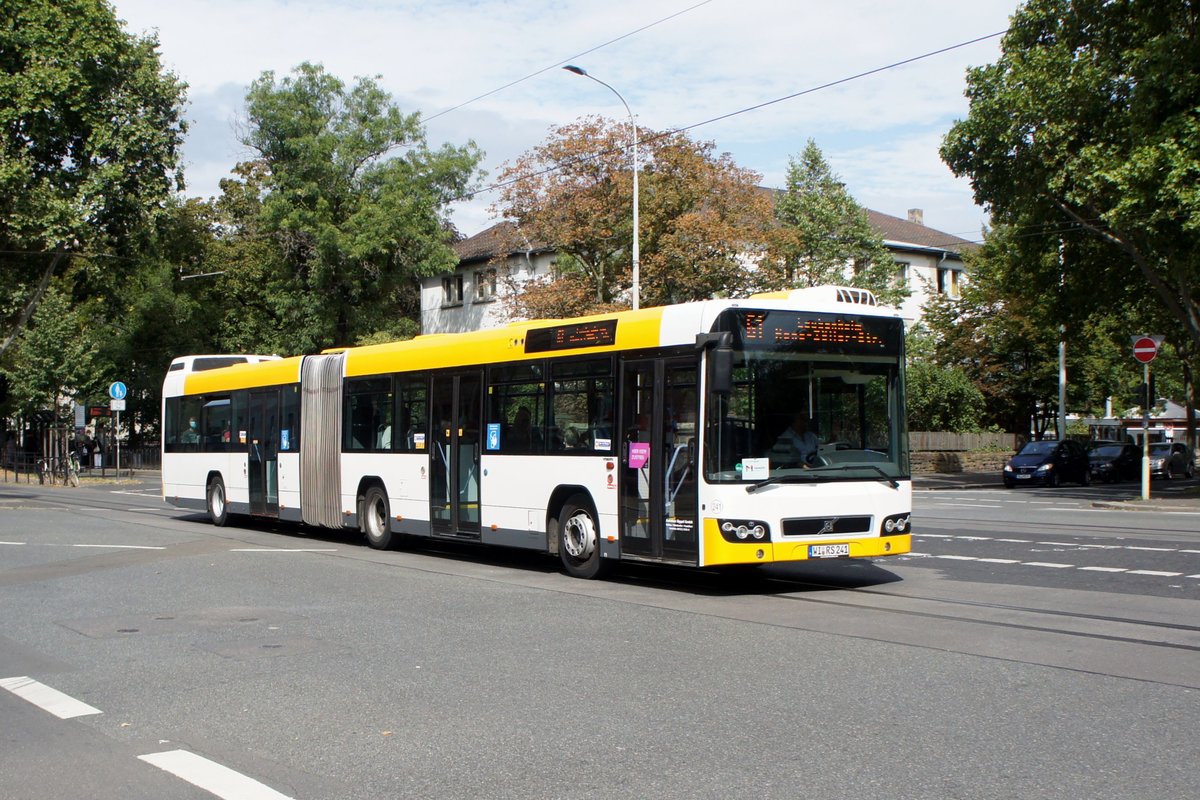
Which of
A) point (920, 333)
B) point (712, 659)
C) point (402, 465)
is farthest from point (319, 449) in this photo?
point (920, 333)

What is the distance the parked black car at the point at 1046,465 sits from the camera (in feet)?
131

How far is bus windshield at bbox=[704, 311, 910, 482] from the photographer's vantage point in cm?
1176

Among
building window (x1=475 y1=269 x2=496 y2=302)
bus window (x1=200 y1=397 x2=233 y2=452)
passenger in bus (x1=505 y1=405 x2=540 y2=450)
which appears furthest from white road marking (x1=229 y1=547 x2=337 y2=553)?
building window (x1=475 y1=269 x2=496 y2=302)

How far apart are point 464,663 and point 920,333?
50870 millimetres

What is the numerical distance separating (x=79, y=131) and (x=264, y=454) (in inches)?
623

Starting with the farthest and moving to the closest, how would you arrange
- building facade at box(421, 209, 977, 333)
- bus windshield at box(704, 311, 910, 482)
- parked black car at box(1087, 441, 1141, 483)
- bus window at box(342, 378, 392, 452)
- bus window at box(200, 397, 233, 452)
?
building facade at box(421, 209, 977, 333)
parked black car at box(1087, 441, 1141, 483)
bus window at box(200, 397, 233, 452)
bus window at box(342, 378, 392, 452)
bus windshield at box(704, 311, 910, 482)

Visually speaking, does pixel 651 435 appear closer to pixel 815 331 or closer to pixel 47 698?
pixel 815 331

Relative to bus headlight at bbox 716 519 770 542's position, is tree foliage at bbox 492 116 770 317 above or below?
above

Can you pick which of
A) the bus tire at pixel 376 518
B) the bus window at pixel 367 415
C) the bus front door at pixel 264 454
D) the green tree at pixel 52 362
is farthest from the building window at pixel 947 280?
the bus tire at pixel 376 518

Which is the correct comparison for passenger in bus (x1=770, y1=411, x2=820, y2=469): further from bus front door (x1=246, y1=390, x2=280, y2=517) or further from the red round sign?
the red round sign

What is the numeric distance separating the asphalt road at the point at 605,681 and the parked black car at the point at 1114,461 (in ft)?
105

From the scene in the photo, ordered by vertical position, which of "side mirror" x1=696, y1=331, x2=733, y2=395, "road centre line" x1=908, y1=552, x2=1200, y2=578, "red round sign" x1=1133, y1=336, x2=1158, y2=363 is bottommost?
"road centre line" x1=908, y1=552, x2=1200, y2=578

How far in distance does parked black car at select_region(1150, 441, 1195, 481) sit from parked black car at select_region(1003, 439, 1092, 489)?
9.49 metres

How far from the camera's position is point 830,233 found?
169 ft
